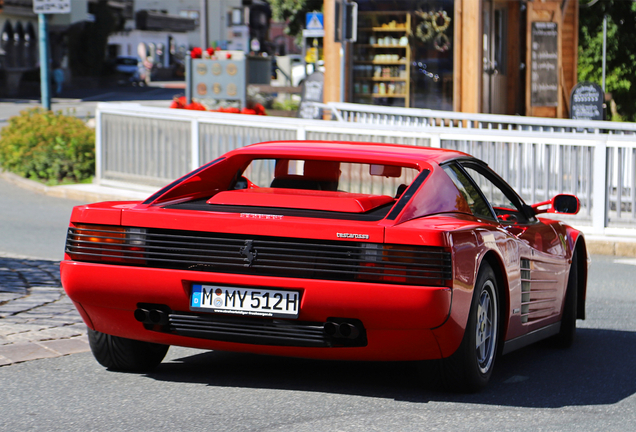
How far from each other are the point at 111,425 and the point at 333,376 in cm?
143

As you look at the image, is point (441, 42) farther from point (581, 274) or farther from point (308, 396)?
point (308, 396)

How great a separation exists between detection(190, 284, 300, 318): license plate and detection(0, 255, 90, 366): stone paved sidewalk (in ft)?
4.68

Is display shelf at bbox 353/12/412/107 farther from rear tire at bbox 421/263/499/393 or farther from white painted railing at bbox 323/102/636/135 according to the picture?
rear tire at bbox 421/263/499/393

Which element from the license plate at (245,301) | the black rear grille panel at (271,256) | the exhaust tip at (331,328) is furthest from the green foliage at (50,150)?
the exhaust tip at (331,328)

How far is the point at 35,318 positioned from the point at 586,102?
15053mm

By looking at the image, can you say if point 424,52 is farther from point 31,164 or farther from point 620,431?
point 620,431

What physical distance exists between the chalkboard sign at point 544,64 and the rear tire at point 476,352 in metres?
16.9

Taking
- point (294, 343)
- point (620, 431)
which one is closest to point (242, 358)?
point (294, 343)

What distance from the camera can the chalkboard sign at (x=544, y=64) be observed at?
21641 millimetres

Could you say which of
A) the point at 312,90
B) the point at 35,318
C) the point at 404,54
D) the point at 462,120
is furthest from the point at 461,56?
the point at 35,318

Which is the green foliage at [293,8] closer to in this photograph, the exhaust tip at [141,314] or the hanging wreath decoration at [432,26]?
the hanging wreath decoration at [432,26]

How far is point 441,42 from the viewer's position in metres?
19.8

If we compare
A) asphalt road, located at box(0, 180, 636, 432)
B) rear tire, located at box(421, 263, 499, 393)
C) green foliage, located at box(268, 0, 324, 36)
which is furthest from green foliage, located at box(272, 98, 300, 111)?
rear tire, located at box(421, 263, 499, 393)

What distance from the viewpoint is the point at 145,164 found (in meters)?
15.6
